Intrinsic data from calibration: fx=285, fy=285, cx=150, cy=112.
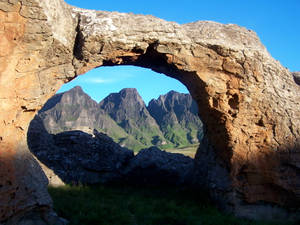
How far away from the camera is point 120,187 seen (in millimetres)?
10711

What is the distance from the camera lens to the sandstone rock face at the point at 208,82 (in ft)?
18.0

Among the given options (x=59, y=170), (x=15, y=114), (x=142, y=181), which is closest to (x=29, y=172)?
(x=15, y=114)

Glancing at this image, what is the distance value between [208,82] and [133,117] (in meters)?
85.2

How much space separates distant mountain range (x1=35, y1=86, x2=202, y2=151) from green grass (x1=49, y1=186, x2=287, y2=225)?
2411 inches

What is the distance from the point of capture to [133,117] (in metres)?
92.1

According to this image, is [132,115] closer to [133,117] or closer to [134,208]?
Result: [133,117]

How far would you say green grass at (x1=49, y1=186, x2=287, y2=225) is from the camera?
6098 mm

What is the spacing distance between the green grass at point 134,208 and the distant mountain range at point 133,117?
61251 millimetres

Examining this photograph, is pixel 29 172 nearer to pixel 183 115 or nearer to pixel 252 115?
pixel 252 115

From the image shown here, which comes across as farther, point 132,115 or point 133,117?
point 132,115

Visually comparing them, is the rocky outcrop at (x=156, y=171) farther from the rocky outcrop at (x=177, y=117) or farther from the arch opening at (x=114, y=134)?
the rocky outcrop at (x=177, y=117)

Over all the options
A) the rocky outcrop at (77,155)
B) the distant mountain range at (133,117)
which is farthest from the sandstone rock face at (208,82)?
the distant mountain range at (133,117)

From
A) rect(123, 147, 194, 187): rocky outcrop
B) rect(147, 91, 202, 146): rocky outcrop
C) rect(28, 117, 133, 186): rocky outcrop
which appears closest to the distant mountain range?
rect(147, 91, 202, 146): rocky outcrop

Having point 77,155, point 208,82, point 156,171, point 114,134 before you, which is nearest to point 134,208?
point 208,82
